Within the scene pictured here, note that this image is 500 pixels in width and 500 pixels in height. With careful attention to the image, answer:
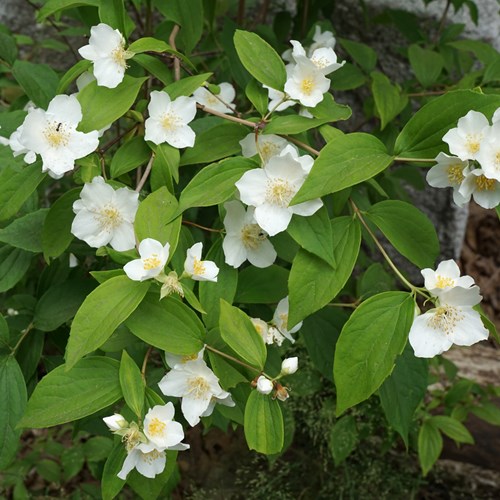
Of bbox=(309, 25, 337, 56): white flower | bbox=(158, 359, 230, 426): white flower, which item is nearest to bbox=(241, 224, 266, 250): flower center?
bbox=(158, 359, 230, 426): white flower

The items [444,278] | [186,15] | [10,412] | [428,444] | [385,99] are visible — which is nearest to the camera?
[444,278]

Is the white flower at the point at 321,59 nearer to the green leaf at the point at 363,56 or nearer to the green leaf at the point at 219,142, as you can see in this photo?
the green leaf at the point at 219,142

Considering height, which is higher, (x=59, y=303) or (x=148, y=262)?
(x=148, y=262)

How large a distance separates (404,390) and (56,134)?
77 centimetres

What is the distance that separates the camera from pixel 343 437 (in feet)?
6.53

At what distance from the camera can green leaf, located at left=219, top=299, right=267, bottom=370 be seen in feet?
2.99

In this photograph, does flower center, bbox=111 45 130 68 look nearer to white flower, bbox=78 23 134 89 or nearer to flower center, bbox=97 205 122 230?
white flower, bbox=78 23 134 89

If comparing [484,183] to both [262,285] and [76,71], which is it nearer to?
[262,285]

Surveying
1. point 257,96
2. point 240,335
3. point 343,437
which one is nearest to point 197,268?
point 240,335

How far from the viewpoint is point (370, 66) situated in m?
1.64

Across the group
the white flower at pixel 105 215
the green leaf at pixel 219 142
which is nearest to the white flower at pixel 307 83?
the green leaf at pixel 219 142

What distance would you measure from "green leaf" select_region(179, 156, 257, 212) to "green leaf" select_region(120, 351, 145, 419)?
0.23 m

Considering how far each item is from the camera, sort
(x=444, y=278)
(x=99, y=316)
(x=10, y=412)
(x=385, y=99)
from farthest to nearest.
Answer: (x=385, y=99), (x=10, y=412), (x=444, y=278), (x=99, y=316)

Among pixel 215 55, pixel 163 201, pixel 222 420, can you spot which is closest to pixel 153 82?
pixel 215 55
